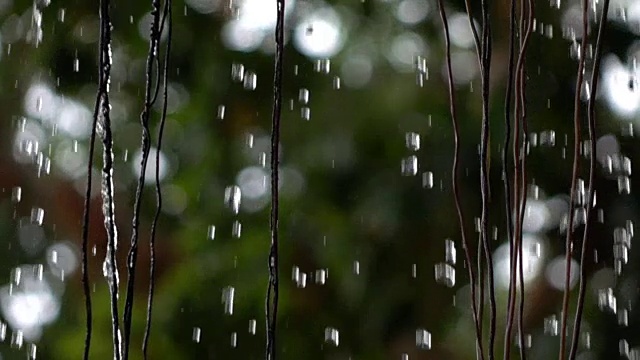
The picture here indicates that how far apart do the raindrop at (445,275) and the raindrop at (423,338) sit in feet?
0.22

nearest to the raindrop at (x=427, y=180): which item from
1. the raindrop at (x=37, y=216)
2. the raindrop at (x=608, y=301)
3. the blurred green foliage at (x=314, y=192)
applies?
the blurred green foliage at (x=314, y=192)

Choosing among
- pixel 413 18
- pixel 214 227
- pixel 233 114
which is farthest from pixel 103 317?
pixel 413 18

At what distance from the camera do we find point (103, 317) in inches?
39.8

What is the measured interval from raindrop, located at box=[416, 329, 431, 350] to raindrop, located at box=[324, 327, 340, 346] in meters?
0.10

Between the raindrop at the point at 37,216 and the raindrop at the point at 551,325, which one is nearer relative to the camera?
the raindrop at the point at 551,325

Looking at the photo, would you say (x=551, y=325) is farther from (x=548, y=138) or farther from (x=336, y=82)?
(x=336, y=82)

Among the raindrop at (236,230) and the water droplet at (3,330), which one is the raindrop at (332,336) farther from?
the water droplet at (3,330)

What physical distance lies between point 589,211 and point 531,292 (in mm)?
678

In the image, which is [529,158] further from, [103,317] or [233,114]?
[103,317]

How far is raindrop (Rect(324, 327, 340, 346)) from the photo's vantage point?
1029 mm

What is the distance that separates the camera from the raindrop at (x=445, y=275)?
41.7 inches

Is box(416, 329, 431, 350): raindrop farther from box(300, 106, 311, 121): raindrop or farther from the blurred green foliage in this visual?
box(300, 106, 311, 121): raindrop

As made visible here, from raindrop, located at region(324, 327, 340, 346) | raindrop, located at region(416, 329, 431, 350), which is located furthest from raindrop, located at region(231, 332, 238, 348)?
raindrop, located at region(416, 329, 431, 350)

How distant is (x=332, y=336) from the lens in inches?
40.5
